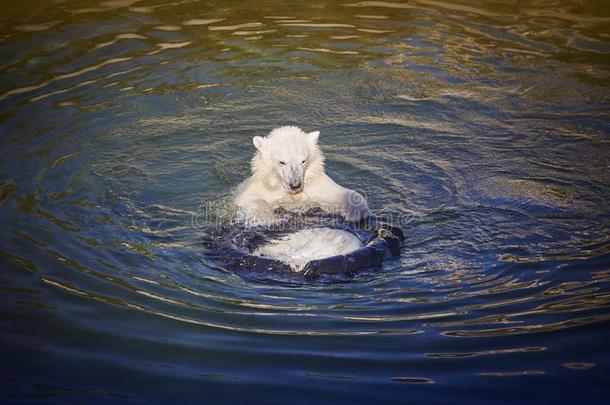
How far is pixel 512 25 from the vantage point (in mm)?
11555

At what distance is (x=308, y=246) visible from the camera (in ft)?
17.4

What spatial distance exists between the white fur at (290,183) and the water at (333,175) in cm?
46

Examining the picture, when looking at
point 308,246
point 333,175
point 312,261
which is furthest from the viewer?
point 333,175

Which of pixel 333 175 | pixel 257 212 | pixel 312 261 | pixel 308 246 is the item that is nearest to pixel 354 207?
pixel 257 212

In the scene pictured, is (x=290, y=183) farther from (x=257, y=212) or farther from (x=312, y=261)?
(x=312, y=261)

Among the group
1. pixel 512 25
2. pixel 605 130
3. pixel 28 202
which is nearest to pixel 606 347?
pixel 605 130

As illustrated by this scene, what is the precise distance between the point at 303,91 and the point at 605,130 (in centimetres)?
380

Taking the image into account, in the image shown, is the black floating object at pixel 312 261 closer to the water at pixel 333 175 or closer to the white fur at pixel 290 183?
the water at pixel 333 175

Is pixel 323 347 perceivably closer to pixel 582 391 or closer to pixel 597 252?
pixel 582 391

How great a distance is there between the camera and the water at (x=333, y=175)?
14.2 feet

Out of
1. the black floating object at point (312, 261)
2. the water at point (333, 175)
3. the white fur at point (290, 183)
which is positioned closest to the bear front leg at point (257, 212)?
the white fur at point (290, 183)

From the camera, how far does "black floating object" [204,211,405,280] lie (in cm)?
515

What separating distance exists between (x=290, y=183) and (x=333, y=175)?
1471 mm

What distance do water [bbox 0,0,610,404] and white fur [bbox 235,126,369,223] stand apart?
0.46 meters
